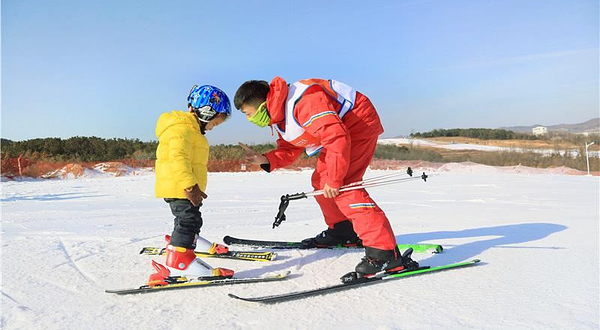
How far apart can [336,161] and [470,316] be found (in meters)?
1.19

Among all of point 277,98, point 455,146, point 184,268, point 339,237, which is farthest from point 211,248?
point 455,146

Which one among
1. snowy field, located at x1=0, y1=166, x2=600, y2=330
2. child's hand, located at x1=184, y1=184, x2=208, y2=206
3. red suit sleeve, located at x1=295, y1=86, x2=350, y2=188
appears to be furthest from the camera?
child's hand, located at x1=184, y1=184, x2=208, y2=206

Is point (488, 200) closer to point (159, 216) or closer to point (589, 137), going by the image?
point (159, 216)

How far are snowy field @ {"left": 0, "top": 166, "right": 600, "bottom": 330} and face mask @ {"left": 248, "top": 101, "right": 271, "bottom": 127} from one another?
1130 mm

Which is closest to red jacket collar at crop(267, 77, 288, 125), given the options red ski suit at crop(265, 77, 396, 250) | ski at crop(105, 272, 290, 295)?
red ski suit at crop(265, 77, 396, 250)

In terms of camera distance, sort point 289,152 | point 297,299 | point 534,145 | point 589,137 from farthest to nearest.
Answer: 1. point 534,145
2. point 589,137
3. point 289,152
4. point 297,299

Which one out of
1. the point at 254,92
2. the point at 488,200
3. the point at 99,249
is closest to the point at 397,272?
the point at 254,92

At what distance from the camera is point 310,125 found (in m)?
2.85

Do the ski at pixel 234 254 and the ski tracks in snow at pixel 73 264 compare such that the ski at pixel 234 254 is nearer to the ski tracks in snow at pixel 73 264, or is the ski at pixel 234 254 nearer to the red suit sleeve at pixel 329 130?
the ski tracks in snow at pixel 73 264

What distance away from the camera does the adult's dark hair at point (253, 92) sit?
3.07 meters

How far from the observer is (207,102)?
3.05 metres

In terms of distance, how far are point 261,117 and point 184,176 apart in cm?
73

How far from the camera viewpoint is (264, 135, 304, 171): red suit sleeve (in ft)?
11.9

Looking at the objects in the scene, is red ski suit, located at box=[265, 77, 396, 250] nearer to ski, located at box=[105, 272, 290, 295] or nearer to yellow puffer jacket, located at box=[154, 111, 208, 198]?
yellow puffer jacket, located at box=[154, 111, 208, 198]
